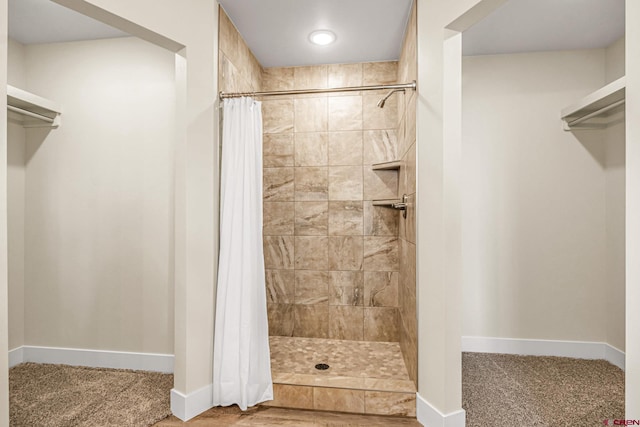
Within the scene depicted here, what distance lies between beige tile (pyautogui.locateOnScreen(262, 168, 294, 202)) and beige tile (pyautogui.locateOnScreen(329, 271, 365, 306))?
0.79m

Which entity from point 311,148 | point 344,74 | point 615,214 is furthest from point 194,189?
point 615,214

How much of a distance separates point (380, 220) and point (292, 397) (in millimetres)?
1542

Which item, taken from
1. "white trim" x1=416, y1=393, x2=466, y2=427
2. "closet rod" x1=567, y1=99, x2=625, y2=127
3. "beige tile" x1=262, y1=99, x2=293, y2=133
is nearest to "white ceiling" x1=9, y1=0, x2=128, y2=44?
"beige tile" x1=262, y1=99, x2=293, y2=133

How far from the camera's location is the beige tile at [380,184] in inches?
123

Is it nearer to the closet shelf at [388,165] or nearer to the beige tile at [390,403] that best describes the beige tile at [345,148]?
the closet shelf at [388,165]

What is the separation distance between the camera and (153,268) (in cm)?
272

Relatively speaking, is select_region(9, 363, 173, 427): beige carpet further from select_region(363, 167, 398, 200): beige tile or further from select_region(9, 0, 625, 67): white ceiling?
select_region(9, 0, 625, 67): white ceiling

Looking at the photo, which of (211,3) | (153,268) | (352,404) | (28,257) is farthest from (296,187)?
(28,257)

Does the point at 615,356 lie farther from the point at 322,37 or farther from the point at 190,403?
the point at 322,37

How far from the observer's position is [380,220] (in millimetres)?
3148

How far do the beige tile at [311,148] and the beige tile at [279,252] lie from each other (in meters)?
0.68

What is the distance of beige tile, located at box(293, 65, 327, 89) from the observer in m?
3.27

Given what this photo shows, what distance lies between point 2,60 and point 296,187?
215 cm
